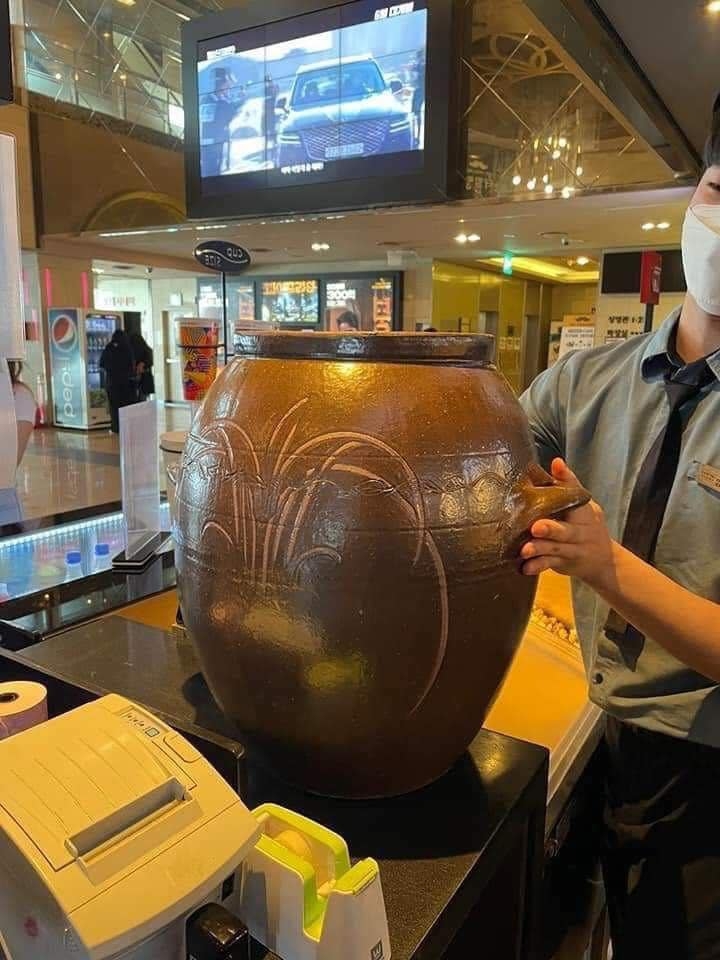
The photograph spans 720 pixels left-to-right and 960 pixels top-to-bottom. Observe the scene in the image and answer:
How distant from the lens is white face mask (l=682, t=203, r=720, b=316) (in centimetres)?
103

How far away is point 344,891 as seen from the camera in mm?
507

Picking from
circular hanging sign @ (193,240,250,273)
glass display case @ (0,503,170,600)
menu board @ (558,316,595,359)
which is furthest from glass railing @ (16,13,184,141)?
glass display case @ (0,503,170,600)

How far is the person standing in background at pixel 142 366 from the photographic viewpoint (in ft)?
31.0

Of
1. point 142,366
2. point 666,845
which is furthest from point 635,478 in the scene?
point 142,366

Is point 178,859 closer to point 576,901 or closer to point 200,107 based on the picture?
point 576,901

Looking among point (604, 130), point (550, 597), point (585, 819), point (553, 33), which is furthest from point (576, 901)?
point (604, 130)

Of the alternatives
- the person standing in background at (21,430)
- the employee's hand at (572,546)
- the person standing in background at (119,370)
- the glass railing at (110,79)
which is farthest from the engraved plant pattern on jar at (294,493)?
the person standing in background at (119,370)

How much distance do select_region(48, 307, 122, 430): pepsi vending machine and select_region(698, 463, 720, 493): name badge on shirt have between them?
9.70m

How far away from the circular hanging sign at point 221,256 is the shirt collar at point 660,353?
1119 mm

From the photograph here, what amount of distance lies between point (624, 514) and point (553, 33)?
2.36 m

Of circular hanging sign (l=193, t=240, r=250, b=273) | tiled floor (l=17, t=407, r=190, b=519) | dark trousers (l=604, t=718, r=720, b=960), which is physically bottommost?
tiled floor (l=17, t=407, r=190, b=519)

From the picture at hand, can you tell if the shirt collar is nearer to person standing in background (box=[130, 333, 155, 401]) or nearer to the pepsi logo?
person standing in background (box=[130, 333, 155, 401])

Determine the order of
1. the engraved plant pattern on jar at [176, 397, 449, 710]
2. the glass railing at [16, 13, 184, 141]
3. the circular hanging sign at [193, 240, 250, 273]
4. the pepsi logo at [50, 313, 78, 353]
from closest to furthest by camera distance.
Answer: the engraved plant pattern on jar at [176, 397, 449, 710]
the circular hanging sign at [193, 240, 250, 273]
the glass railing at [16, 13, 184, 141]
the pepsi logo at [50, 313, 78, 353]

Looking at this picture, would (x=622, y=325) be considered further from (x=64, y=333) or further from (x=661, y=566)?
(x=661, y=566)
